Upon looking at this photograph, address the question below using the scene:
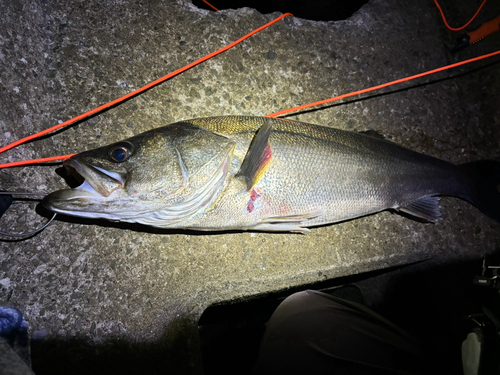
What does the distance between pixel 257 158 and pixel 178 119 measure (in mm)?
875

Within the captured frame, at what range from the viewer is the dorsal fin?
59.9 inches

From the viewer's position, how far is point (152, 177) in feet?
4.63

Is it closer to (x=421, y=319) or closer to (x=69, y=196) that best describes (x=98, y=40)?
(x=69, y=196)

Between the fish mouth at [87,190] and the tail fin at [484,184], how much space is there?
2881 millimetres

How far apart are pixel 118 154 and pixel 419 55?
3074 mm

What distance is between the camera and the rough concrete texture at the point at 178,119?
5.79 ft

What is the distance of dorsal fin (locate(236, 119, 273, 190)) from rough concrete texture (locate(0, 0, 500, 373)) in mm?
673

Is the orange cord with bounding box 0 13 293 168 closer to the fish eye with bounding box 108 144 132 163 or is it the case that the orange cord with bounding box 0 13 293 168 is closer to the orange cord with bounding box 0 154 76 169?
the orange cord with bounding box 0 154 76 169

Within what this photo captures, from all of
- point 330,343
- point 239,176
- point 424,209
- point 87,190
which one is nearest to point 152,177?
point 87,190

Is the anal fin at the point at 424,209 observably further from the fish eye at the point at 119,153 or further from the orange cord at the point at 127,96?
the fish eye at the point at 119,153

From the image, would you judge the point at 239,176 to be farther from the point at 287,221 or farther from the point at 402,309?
the point at 402,309

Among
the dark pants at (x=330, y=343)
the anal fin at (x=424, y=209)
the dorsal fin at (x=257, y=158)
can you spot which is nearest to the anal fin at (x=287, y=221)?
the dorsal fin at (x=257, y=158)

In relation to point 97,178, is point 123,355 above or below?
below

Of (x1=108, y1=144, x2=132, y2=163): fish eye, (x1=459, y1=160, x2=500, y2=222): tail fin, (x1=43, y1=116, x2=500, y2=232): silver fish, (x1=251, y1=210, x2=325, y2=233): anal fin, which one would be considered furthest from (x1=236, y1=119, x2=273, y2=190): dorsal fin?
(x1=459, y1=160, x2=500, y2=222): tail fin
